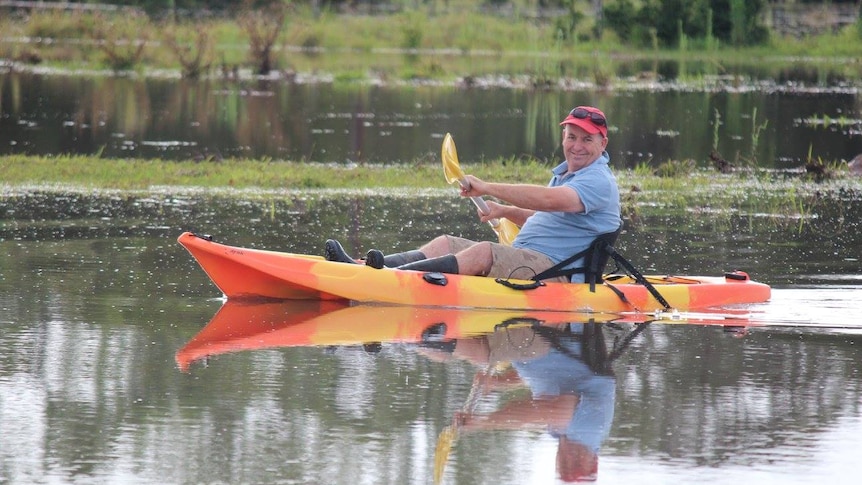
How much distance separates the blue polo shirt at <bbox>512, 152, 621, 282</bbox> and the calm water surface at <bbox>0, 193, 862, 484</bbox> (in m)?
0.53

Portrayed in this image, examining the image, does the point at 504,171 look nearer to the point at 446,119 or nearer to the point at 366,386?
the point at 446,119

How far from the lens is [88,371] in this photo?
881 cm

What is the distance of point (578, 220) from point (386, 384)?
2721 millimetres

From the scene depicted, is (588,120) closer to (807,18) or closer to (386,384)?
(386,384)

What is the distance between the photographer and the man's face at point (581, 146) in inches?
421

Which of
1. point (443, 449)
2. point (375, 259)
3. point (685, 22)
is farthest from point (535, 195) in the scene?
point (685, 22)

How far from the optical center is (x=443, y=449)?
288 inches

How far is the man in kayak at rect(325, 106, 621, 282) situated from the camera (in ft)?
34.8

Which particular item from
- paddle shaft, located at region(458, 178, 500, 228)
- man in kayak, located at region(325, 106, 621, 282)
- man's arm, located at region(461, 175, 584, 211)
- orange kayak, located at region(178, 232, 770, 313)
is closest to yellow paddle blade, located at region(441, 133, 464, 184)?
paddle shaft, located at region(458, 178, 500, 228)

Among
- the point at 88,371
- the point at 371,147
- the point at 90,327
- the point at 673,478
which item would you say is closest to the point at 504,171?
the point at 371,147

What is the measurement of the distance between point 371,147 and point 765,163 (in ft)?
17.7

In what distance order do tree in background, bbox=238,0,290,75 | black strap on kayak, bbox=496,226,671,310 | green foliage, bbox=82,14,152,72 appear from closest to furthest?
black strap on kayak, bbox=496,226,671,310, green foliage, bbox=82,14,152,72, tree in background, bbox=238,0,290,75

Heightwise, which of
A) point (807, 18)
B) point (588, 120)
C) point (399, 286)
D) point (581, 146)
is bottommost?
point (807, 18)

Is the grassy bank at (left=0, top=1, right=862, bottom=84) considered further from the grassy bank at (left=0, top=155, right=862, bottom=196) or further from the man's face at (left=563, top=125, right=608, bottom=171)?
the man's face at (left=563, top=125, right=608, bottom=171)
